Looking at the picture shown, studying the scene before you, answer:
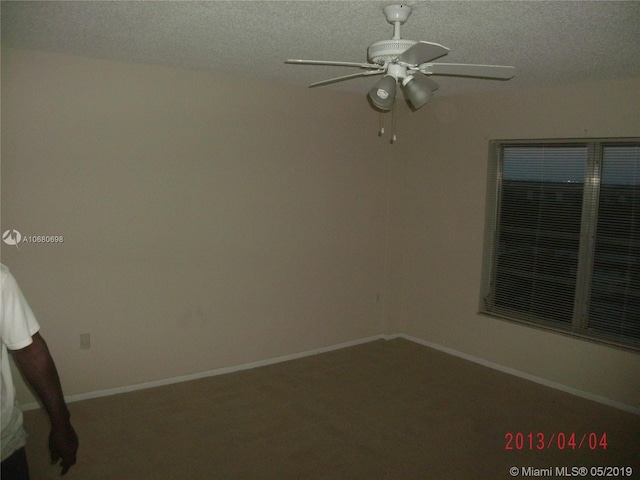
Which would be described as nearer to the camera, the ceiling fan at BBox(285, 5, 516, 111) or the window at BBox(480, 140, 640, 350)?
the ceiling fan at BBox(285, 5, 516, 111)

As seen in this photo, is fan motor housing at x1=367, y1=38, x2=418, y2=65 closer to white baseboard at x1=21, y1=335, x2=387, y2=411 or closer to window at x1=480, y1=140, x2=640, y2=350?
window at x1=480, y1=140, x2=640, y2=350

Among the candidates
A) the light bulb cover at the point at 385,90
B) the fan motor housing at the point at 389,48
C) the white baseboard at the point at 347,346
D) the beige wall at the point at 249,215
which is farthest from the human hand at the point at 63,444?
the white baseboard at the point at 347,346

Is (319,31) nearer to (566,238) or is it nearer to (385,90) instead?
(385,90)

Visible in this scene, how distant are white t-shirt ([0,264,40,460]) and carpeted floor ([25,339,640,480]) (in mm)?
1939

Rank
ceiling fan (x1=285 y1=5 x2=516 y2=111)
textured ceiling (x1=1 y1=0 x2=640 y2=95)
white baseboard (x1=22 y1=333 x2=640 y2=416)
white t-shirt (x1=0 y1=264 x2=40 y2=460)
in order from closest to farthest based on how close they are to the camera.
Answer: white t-shirt (x1=0 y1=264 x2=40 y2=460)
ceiling fan (x1=285 y1=5 x2=516 y2=111)
textured ceiling (x1=1 y1=0 x2=640 y2=95)
white baseboard (x1=22 y1=333 x2=640 y2=416)

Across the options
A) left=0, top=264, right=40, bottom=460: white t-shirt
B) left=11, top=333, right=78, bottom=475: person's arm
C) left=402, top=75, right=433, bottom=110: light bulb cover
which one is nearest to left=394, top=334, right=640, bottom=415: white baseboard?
left=402, top=75, right=433, bottom=110: light bulb cover

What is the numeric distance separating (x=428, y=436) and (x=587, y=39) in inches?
108

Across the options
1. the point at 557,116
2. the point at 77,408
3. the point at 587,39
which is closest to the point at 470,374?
the point at 557,116

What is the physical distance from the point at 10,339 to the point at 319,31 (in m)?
2.27

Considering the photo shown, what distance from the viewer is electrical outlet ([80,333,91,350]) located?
4066mm

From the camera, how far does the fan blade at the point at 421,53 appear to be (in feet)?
7.27

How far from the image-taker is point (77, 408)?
398 cm

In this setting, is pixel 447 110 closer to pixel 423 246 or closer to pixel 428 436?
pixel 423 246

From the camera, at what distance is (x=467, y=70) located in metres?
2.69
